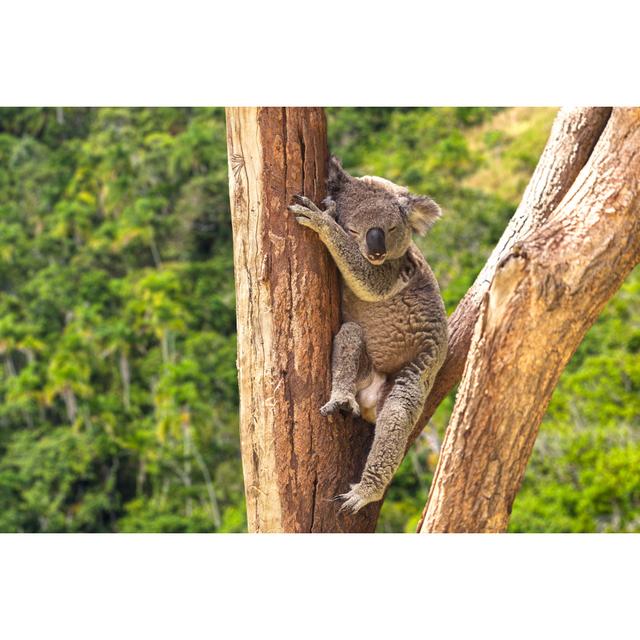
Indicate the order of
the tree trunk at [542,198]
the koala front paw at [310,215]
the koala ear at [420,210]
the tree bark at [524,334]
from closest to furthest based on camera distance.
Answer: the tree bark at [524,334], the koala front paw at [310,215], the koala ear at [420,210], the tree trunk at [542,198]

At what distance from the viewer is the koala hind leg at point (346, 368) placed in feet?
9.10

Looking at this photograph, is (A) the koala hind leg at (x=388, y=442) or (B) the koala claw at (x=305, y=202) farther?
(A) the koala hind leg at (x=388, y=442)

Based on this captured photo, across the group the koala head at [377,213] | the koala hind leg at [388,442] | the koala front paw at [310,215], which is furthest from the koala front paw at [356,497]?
the koala front paw at [310,215]

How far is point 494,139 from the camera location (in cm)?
832

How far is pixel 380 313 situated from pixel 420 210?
383 millimetres

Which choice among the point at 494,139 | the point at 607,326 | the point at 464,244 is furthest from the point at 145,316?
Answer: the point at 607,326

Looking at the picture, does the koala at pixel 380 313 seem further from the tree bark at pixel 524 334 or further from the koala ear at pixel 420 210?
the tree bark at pixel 524 334

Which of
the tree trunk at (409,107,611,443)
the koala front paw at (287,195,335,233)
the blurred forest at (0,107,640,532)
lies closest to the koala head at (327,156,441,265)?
the koala front paw at (287,195,335,233)

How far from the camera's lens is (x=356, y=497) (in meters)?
2.81

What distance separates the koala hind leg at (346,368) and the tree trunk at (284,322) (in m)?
0.03

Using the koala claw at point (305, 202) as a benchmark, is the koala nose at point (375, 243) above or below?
below

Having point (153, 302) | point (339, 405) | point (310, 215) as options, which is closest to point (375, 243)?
point (310, 215)

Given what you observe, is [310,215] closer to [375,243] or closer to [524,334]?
[375,243]

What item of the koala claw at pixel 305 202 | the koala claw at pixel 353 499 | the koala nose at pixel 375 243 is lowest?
the koala claw at pixel 353 499
